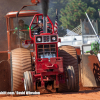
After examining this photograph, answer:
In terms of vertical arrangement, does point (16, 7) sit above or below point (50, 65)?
above

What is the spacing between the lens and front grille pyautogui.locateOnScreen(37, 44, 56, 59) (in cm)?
762

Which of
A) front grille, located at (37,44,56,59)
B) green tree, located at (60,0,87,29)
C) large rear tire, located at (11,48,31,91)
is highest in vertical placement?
green tree, located at (60,0,87,29)

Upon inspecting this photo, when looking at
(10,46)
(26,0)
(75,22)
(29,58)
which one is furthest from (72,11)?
(29,58)

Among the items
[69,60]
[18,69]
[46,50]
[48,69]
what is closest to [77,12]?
[69,60]

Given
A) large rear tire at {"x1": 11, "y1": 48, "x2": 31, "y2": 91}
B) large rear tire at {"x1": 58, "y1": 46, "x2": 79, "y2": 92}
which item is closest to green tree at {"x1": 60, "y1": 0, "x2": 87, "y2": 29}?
large rear tire at {"x1": 58, "y1": 46, "x2": 79, "y2": 92}

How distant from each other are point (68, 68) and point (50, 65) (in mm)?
643

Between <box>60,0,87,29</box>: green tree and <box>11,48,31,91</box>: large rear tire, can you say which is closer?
<box>11,48,31,91</box>: large rear tire

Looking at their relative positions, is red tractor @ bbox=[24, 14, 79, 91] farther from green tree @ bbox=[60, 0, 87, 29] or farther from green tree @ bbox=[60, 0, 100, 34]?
green tree @ bbox=[60, 0, 87, 29]

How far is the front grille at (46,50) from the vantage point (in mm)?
7617

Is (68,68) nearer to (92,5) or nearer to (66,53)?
(66,53)

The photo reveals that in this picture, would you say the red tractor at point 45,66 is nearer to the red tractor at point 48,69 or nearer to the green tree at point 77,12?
the red tractor at point 48,69

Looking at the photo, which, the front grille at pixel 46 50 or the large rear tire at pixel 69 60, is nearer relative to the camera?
the front grille at pixel 46 50

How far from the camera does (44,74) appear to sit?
7242 mm

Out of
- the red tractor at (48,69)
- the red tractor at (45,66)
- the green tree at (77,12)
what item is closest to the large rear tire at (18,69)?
the red tractor at (45,66)
